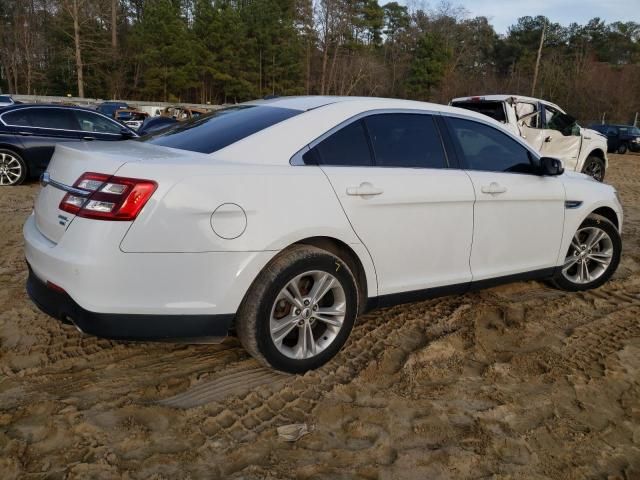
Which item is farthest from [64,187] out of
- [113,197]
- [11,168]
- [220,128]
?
[11,168]

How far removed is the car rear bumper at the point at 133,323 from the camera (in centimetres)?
246

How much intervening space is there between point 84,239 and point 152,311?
45 centimetres

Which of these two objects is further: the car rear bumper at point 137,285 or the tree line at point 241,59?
the tree line at point 241,59

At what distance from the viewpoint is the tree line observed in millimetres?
43906

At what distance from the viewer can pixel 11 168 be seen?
8805 mm

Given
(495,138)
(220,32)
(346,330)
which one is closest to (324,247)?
(346,330)

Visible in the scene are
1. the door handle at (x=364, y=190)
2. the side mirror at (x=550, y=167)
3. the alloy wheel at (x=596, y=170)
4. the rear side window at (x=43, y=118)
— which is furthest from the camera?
the alloy wheel at (x=596, y=170)

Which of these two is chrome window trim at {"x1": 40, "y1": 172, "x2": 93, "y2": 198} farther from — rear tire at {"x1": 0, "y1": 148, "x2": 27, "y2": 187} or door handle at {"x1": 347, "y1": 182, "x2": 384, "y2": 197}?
rear tire at {"x1": 0, "y1": 148, "x2": 27, "y2": 187}

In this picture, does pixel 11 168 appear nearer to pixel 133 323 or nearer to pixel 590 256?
pixel 133 323

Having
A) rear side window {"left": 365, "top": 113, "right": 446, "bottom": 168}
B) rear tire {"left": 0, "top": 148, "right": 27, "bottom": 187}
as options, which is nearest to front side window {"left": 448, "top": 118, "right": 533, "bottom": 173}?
rear side window {"left": 365, "top": 113, "right": 446, "bottom": 168}

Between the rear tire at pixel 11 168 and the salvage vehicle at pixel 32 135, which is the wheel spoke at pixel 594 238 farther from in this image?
the rear tire at pixel 11 168

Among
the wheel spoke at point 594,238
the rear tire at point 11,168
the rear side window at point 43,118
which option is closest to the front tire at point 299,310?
the wheel spoke at point 594,238

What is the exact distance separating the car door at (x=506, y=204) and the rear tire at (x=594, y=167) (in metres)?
7.84

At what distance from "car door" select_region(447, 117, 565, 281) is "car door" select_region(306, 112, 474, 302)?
0.45 feet
